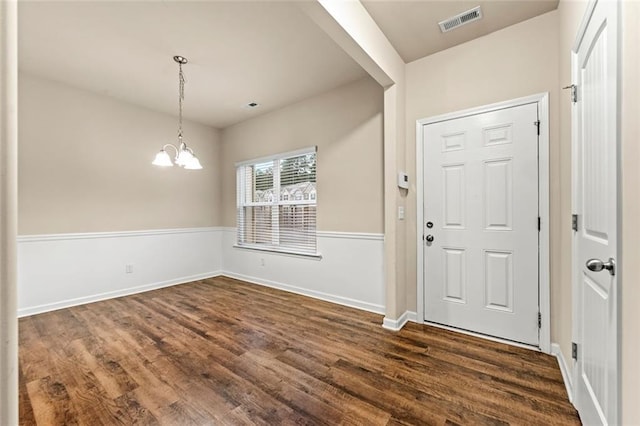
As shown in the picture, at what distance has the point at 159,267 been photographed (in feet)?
14.2

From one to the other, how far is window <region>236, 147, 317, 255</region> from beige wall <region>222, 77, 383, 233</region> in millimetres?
200

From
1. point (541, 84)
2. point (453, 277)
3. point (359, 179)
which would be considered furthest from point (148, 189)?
point (541, 84)

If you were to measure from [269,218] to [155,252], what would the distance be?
72.1 inches

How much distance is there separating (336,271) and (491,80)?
2598mm

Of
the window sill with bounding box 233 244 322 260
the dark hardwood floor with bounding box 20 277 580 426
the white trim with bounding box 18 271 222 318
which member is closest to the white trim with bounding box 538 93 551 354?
the dark hardwood floor with bounding box 20 277 580 426

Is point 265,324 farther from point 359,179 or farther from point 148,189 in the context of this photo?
point 148,189

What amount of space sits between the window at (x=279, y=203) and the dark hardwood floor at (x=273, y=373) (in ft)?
4.30

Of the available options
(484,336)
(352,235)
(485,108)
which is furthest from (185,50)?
(484,336)

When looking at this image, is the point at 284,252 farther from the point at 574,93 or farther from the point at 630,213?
the point at 630,213

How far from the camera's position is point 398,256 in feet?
9.19

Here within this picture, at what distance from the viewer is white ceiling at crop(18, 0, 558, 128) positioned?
2.22 m

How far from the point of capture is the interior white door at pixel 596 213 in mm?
1120

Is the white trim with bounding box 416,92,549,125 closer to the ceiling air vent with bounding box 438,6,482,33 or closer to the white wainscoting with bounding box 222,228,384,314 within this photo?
the ceiling air vent with bounding box 438,6,482,33

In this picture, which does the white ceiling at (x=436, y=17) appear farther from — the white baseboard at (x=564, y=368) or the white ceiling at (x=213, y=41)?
the white baseboard at (x=564, y=368)
